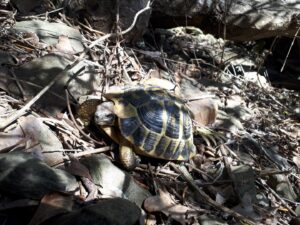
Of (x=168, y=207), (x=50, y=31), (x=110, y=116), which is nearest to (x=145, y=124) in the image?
(x=110, y=116)

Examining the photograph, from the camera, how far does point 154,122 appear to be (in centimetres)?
322

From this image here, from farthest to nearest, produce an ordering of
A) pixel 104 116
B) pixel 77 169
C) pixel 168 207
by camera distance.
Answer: pixel 104 116 → pixel 168 207 → pixel 77 169

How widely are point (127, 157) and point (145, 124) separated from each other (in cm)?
29

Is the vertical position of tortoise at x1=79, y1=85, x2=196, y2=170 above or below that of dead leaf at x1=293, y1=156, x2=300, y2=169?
above

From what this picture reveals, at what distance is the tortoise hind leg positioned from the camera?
3059 millimetres

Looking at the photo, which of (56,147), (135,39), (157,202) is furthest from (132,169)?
(135,39)

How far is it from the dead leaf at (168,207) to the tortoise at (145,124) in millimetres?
304

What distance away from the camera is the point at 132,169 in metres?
3.12

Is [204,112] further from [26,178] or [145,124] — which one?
[26,178]

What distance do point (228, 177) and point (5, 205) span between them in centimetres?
182

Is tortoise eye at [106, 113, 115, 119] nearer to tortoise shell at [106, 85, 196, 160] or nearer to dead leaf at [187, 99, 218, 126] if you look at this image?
tortoise shell at [106, 85, 196, 160]

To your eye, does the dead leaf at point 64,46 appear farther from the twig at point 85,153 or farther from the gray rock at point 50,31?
the twig at point 85,153

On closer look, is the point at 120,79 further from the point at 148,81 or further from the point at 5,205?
the point at 5,205

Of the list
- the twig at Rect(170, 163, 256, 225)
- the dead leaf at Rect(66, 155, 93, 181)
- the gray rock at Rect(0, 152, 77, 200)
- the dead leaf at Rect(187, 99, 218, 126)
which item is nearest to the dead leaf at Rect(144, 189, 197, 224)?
the twig at Rect(170, 163, 256, 225)
